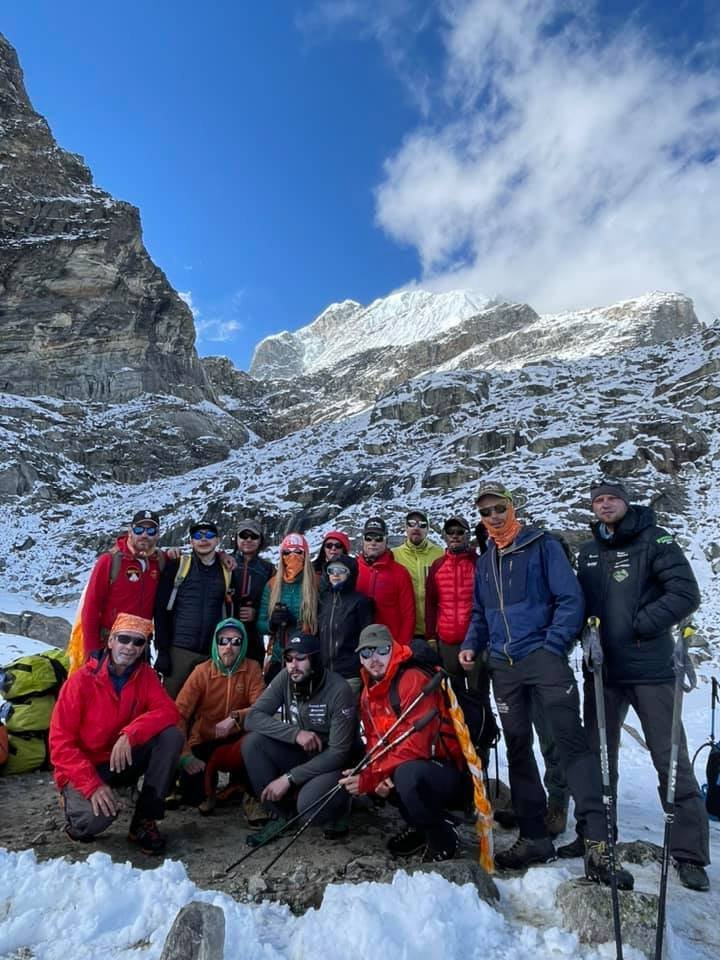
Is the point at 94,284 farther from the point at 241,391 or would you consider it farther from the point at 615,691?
the point at 615,691

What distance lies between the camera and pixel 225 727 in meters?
4.76

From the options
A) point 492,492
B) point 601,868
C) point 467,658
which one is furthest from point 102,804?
point 492,492

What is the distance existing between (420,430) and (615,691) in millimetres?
32656

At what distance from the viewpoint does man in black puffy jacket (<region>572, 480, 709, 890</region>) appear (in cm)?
371

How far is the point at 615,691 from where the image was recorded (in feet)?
13.4

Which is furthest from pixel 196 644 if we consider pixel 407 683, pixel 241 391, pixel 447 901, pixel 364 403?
pixel 241 391

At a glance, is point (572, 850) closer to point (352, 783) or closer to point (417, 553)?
point (352, 783)

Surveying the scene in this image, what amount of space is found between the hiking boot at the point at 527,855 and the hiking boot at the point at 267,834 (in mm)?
1449

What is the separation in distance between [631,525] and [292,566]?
2.87 m

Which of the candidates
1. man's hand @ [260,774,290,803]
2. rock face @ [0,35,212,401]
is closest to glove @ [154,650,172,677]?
man's hand @ [260,774,290,803]

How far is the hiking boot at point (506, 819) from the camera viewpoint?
4551 millimetres

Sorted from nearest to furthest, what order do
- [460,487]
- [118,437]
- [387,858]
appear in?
[387,858] → [460,487] → [118,437]

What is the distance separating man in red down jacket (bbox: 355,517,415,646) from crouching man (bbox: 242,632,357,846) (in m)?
1.31

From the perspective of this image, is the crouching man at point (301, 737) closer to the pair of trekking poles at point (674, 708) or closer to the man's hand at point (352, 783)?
the man's hand at point (352, 783)
